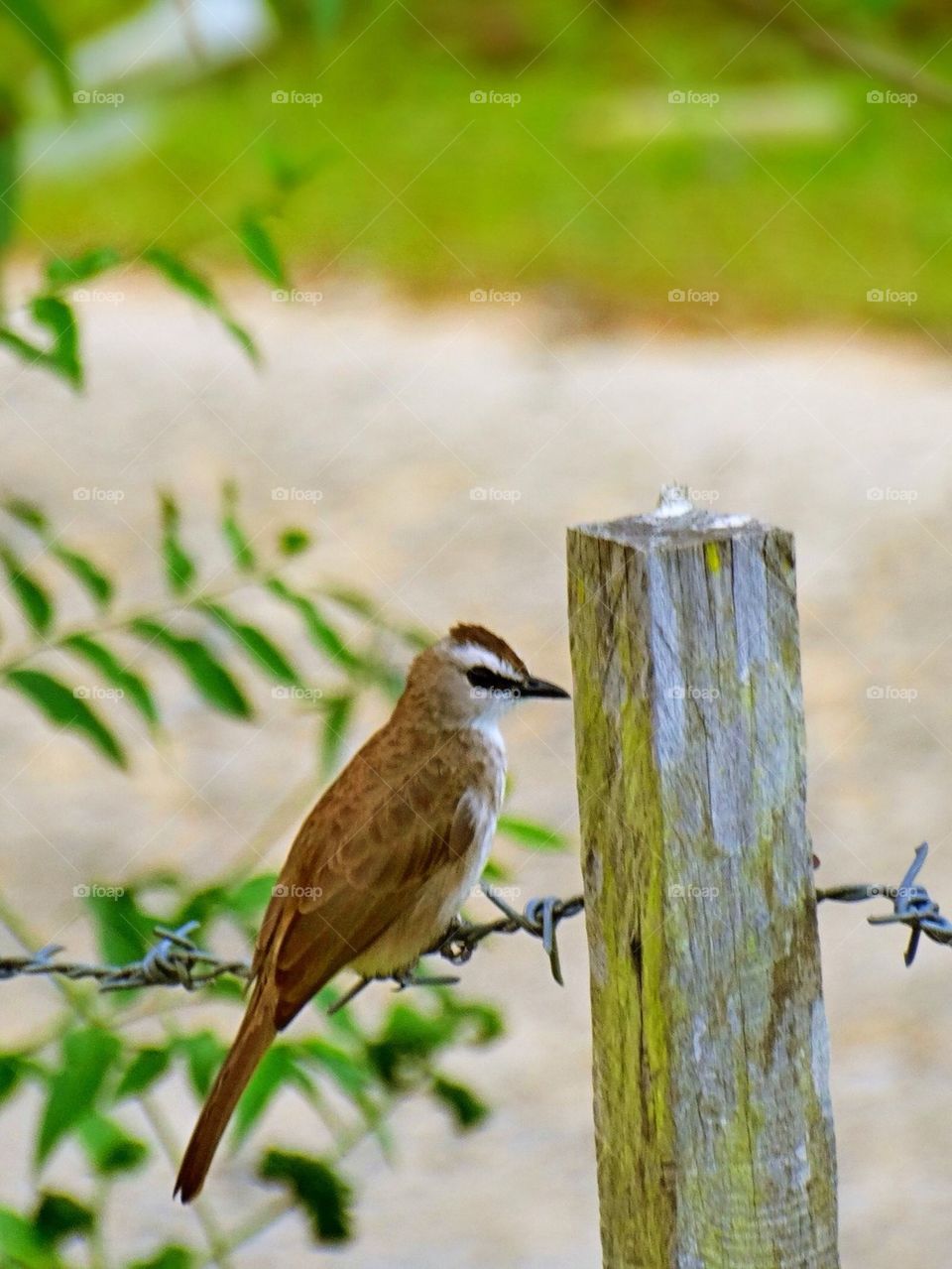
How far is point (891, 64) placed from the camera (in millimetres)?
6898

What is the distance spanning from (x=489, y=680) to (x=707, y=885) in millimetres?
1953

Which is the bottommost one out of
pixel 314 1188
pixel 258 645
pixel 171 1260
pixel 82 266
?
pixel 171 1260

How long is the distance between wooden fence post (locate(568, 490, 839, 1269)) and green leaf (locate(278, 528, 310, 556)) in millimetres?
1169

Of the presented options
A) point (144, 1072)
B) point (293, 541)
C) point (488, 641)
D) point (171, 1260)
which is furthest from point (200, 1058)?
point (488, 641)

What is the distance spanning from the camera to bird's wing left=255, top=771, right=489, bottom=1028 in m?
3.89

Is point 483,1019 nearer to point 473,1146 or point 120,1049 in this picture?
point 120,1049

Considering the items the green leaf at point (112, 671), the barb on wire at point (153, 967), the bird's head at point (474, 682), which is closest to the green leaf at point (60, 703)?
the green leaf at point (112, 671)

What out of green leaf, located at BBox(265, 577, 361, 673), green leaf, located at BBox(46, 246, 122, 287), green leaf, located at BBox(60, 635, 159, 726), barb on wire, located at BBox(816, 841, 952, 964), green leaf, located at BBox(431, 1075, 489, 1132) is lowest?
green leaf, located at BBox(431, 1075, 489, 1132)

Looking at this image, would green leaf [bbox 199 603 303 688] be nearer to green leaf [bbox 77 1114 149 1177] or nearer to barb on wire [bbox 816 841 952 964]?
green leaf [bbox 77 1114 149 1177]

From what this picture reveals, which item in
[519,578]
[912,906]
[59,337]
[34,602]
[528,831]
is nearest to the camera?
[912,906]

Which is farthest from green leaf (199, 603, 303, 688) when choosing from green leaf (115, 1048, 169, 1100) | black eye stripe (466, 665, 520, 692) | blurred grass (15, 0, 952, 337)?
blurred grass (15, 0, 952, 337)

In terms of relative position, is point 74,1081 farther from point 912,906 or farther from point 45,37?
point 45,37

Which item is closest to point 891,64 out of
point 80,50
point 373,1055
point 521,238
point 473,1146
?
point 473,1146

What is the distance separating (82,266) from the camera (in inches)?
133
